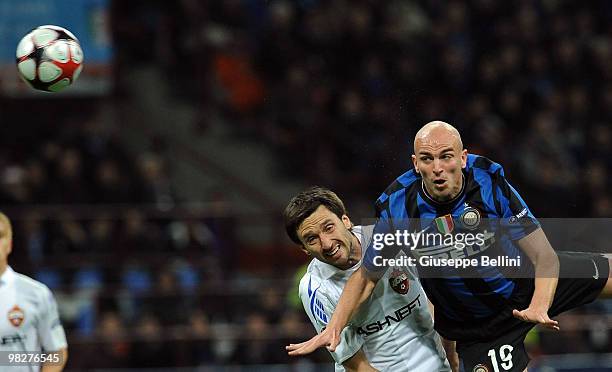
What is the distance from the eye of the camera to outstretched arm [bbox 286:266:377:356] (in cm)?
579

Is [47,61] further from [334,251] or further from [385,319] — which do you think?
[385,319]

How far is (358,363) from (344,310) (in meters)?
0.44

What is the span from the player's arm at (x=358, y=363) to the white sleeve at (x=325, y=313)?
26mm

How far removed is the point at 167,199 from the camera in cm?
1274

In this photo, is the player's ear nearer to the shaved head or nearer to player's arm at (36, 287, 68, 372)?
the shaved head

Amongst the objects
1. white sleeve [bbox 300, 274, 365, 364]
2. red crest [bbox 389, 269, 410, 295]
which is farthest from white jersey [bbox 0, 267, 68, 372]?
red crest [bbox 389, 269, 410, 295]

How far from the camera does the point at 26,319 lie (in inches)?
277

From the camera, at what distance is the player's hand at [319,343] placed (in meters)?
5.74

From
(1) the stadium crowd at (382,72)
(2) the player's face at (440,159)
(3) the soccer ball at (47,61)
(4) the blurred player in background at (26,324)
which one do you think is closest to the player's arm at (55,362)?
(4) the blurred player in background at (26,324)

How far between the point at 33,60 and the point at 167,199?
17.4 ft

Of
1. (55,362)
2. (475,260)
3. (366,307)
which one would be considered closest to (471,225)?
(475,260)

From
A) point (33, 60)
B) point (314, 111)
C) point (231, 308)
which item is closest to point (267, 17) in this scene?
point (314, 111)

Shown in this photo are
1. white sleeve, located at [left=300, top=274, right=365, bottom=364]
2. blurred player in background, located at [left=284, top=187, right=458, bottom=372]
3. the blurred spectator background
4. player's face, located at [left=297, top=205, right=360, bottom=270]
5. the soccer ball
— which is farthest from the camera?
the blurred spectator background

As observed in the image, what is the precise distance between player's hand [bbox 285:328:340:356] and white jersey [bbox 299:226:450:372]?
0.39 meters
